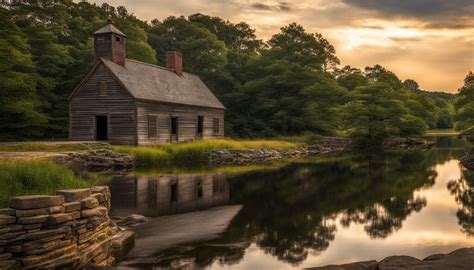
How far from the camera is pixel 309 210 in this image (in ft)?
55.4

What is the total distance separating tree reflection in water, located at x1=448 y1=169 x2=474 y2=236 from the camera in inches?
577

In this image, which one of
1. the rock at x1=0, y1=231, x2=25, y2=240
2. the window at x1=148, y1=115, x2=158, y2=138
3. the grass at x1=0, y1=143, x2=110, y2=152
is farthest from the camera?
the window at x1=148, y1=115, x2=158, y2=138

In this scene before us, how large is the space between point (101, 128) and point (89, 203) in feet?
98.6

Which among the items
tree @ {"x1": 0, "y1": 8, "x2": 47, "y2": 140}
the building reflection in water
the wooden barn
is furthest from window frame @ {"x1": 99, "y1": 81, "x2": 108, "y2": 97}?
the building reflection in water

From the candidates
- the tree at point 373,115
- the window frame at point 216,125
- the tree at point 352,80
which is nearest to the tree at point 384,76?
the tree at point 352,80

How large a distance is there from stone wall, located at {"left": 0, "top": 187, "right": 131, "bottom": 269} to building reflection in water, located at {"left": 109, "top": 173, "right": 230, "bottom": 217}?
5038 millimetres

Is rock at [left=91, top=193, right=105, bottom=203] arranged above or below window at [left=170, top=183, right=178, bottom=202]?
above

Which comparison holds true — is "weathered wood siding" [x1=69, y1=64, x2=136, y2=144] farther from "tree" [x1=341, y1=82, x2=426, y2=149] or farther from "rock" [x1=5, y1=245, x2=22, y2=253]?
"tree" [x1=341, y1=82, x2=426, y2=149]

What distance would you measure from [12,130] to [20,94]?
14.5 feet

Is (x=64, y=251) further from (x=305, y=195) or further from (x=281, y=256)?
(x=305, y=195)

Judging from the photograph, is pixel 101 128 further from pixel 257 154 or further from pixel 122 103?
pixel 257 154

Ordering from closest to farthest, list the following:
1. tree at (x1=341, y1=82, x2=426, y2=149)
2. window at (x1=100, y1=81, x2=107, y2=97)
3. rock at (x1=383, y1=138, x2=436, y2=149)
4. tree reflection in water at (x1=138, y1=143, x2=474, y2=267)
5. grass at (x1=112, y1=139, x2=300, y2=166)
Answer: tree reflection in water at (x1=138, y1=143, x2=474, y2=267)
grass at (x1=112, y1=139, x2=300, y2=166)
window at (x1=100, y1=81, x2=107, y2=97)
tree at (x1=341, y1=82, x2=426, y2=149)
rock at (x1=383, y1=138, x2=436, y2=149)

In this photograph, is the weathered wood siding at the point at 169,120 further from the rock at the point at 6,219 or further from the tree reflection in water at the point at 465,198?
the rock at the point at 6,219

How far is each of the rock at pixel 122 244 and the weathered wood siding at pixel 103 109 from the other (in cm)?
2461
